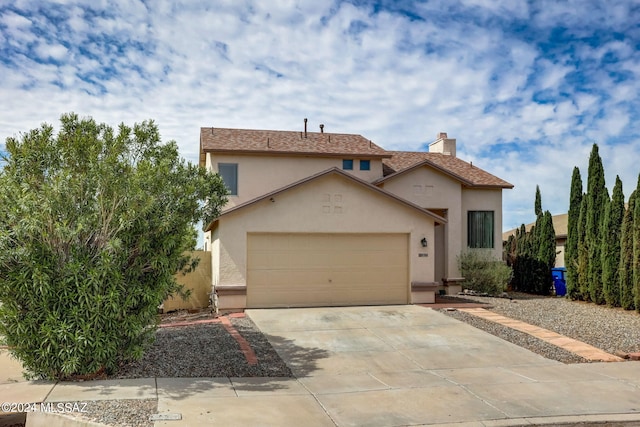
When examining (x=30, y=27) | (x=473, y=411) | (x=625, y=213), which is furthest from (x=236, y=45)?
(x=625, y=213)

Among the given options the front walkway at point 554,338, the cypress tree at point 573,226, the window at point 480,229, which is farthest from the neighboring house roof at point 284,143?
the front walkway at point 554,338

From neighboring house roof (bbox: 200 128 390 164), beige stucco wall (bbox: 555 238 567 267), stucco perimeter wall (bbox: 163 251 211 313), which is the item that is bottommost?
stucco perimeter wall (bbox: 163 251 211 313)

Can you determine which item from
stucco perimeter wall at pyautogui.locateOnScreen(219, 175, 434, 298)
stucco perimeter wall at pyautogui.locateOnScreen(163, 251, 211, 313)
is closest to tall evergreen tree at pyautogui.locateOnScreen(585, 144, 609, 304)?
stucco perimeter wall at pyautogui.locateOnScreen(219, 175, 434, 298)

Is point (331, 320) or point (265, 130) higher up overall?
point (265, 130)

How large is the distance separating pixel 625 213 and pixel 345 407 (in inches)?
580

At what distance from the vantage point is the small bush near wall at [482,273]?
21.0 meters

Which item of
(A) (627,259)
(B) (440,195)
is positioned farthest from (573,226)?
(B) (440,195)

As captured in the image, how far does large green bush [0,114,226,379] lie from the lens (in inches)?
347

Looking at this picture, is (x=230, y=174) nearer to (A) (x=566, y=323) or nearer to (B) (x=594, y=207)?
(A) (x=566, y=323)

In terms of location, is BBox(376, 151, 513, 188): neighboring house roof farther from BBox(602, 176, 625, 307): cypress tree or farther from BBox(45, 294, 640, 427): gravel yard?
BBox(45, 294, 640, 427): gravel yard

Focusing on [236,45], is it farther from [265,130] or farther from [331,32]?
[265,130]

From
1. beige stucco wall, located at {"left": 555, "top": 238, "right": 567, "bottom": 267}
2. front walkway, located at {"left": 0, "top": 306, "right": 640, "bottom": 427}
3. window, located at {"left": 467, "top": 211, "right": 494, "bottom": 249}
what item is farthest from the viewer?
beige stucco wall, located at {"left": 555, "top": 238, "right": 567, "bottom": 267}

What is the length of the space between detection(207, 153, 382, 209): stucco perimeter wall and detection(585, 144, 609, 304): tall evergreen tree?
8.30 m

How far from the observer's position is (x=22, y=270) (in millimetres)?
8789
